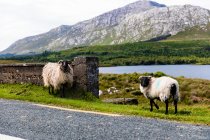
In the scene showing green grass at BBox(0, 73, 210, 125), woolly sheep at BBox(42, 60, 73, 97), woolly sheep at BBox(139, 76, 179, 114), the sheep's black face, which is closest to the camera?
green grass at BBox(0, 73, 210, 125)

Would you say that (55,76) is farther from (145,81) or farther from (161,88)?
(161,88)

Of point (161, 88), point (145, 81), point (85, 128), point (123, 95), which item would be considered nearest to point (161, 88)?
point (161, 88)

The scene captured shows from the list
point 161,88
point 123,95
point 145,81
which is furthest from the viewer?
point 123,95

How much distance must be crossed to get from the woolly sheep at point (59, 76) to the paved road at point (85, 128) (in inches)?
343

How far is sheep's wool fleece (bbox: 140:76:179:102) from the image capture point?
2228 cm

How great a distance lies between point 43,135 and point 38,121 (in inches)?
132

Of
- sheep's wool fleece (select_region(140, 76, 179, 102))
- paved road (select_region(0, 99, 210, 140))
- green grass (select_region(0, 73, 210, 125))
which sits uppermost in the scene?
sheep's wool fleece (select_region(140, 76, 179, 102))

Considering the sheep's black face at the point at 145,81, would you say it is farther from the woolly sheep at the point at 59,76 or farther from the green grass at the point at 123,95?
the woolly sheep at the point at 59,76

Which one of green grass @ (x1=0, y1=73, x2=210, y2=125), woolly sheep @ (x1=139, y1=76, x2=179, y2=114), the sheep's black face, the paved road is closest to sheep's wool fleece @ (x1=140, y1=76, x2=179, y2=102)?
woolly sheep @ (x1=139, y1=76, x2=179, y2=114)

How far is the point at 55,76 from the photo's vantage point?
27984mm

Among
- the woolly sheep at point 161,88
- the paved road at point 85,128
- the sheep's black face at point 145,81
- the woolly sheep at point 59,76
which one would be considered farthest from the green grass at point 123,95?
the paved road at point 85,128

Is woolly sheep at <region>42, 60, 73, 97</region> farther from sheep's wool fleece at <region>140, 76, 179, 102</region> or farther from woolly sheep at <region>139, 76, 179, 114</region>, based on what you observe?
sheep's wool fleece at <region>140, 76, 179, 102</region>

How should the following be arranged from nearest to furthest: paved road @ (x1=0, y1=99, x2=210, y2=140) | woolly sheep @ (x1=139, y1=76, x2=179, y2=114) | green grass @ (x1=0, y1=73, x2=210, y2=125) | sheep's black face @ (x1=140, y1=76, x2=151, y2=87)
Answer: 1. paved road @ (x1=0, y1=99, x2=210, y2=140)
2. green grass @ (x1=0, y1=73, x2=210, y2=125)
3. woolly sheep @ (x1=139, y1=76, x2=179, y2=114)
4. sheep's black face @ (x1=140, y1=76, x2=151, y2=87)

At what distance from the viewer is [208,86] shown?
56.0 metres
